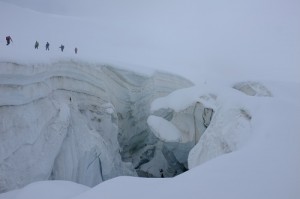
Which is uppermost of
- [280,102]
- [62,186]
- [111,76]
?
[280,102]

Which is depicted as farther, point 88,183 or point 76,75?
point 76,75

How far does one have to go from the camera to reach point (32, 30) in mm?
20781

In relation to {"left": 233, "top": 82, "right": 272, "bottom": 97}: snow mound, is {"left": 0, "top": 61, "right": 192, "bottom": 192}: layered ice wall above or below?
below

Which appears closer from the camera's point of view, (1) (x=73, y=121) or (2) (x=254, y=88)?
(1) (x=73, y=121)

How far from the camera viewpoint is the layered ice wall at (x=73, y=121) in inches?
343

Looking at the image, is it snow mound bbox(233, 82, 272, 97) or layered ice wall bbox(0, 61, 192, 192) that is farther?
snow mound bbox(233, 82, 272, 97)

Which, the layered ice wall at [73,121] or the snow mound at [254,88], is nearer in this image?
the layered ice wall at [73,121]

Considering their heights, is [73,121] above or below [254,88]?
below

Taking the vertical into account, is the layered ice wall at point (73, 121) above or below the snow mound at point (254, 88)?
below

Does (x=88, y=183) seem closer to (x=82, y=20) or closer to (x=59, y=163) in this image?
(x=59, y=163)

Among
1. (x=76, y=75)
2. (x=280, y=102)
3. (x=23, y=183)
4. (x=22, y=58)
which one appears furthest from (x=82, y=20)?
(x=280, y=102)

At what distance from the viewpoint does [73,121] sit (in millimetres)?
11406

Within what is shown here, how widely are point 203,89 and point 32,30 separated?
526 inches

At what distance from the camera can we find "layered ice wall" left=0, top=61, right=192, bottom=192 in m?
8.70
